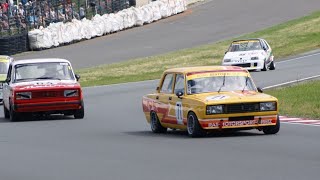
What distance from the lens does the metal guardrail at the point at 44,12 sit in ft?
176

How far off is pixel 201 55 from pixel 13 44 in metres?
10.1

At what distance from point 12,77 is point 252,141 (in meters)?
10.1

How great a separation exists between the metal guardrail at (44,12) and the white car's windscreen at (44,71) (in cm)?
2925

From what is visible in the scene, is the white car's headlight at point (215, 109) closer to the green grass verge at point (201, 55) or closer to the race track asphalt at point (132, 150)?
the race track asphalt at point (132, 150)

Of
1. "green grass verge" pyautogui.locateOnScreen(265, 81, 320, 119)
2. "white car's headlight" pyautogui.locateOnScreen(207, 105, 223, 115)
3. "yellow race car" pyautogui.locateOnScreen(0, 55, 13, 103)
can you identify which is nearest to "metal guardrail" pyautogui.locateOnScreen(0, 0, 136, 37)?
"yellow race car" pyautogui.locateOnScreen(0, 55, 13, 103)

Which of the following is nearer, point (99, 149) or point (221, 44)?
point (99, 149)

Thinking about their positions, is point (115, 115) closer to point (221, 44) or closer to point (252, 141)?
point (252, 141)

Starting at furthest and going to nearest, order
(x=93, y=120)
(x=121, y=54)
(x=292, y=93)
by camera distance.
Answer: (x=121, y=54)
(x=292, y=93)
(x=93, y=120)

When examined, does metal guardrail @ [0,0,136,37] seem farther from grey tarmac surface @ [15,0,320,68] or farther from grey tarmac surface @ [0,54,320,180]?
grey tarmac surface @ [0,54,320,180]

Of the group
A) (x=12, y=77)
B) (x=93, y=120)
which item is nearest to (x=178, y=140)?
(x=93, y=120)

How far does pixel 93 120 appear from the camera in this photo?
919 inches

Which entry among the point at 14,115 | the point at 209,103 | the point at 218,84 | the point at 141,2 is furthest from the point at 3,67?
the point at 141,2

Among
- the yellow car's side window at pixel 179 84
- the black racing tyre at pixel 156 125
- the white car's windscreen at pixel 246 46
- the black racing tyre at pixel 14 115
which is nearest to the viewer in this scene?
the yellow car's side window at pixel 179 84

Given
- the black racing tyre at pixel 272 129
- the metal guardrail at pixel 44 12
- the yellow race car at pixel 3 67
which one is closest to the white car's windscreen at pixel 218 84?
the black racing tyre at pixel 272 129
